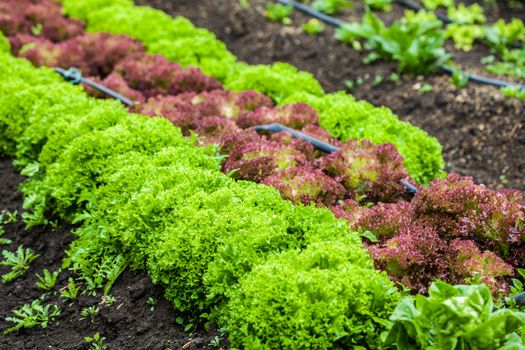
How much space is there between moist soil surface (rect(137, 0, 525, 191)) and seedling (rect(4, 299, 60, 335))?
387 centimetres

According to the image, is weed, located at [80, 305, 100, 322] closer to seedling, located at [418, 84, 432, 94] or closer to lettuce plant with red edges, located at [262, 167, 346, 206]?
lettuce plant with red edges, located at [262, 167, 346, 206]

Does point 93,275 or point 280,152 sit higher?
point 280,152

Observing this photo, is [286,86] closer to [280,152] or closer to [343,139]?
[343,139]

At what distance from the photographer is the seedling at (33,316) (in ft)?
12.2

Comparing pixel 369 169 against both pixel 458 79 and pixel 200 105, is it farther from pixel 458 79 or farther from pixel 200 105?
pixel 458 79

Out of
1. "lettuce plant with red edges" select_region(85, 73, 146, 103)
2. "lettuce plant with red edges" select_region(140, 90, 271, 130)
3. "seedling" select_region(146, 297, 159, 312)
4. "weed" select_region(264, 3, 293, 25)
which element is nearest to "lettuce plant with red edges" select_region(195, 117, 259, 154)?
"lettuce plant with red edges" select_region(140, 90, 271, 130)

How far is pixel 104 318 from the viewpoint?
3.59m

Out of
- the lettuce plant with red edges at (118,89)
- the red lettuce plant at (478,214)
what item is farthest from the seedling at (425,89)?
the red lettuce plant at (478,214)

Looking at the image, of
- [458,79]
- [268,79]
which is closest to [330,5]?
[458,79]

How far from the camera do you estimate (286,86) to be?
5.80m

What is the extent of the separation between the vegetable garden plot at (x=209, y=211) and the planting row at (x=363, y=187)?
0.01m

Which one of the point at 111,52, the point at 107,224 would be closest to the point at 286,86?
the point at 111,52

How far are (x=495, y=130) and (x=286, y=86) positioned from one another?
222 cm

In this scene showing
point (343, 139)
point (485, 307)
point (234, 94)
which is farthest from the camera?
point (234, 94)
